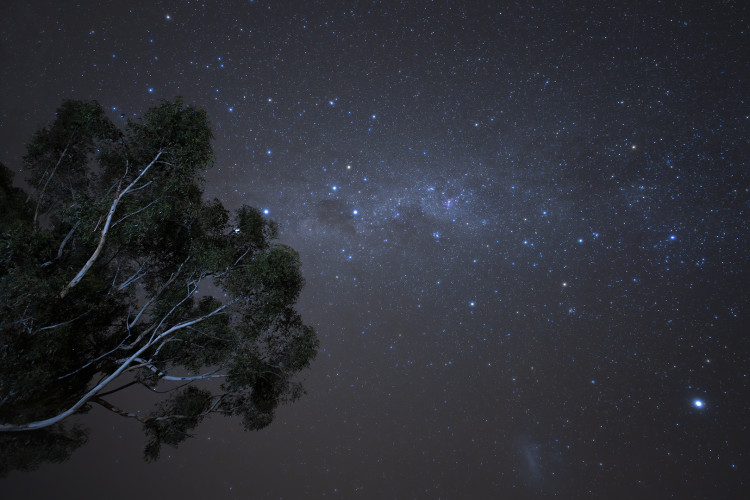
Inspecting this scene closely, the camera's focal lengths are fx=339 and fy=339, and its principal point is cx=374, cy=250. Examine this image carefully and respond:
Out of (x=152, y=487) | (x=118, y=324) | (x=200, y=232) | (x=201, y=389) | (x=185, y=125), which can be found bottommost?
(x=152, y=487)

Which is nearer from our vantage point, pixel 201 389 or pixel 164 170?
pixel 164 170

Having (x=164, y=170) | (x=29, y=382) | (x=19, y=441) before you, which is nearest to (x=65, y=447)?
(x=19, y=441)

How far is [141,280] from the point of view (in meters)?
10.1

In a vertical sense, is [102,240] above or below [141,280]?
below

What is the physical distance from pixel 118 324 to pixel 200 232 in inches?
133

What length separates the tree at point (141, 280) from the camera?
23.0 feet

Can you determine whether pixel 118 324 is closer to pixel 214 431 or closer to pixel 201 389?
pixel 201 389

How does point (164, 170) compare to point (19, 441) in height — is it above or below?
above

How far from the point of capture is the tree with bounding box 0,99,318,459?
700cm

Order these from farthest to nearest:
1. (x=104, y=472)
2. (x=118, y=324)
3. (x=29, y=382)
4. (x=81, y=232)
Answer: (x=104, y=472), (x=118, y=324), (x=81, y=232), (x=29, y=382)

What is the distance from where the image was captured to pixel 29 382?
259 inches

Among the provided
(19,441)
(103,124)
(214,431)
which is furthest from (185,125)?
(214,431)

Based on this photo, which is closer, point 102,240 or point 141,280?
point 102,240

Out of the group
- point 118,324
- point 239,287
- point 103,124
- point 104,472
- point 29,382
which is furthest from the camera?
point 104,472
